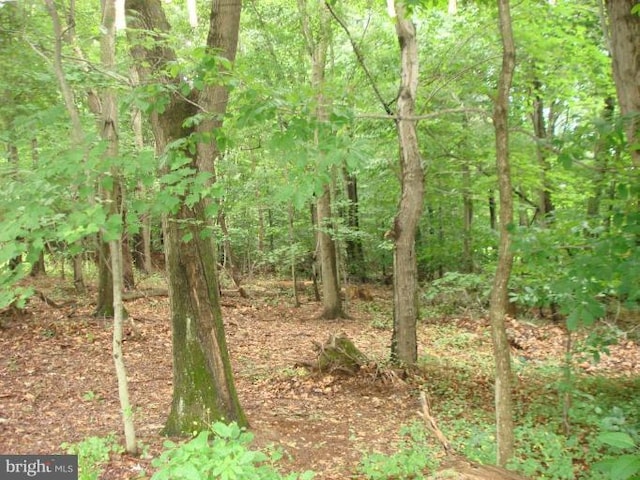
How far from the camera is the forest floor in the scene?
4953 millimetres

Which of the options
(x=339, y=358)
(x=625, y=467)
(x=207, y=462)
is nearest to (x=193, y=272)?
(x=207, y=462)

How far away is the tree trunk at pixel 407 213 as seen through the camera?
738 cm

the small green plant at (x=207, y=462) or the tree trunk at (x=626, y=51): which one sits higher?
the tree trunk at (x=626, y=51)

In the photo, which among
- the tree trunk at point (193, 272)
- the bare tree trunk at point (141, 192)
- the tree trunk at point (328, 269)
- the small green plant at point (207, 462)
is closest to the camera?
the small green plant at point (207, 462)

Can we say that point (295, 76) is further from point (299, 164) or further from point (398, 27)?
point (299, 164)

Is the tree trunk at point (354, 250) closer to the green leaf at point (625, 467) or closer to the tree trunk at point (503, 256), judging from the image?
the tree trunk at point (503, 256)

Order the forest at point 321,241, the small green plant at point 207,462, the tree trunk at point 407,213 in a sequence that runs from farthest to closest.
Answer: the tree trunk at point 407,213, the forest at point 321,241, the small green plant at point 207,462

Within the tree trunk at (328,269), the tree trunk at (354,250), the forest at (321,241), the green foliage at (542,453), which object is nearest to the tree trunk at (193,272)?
the forest at (321,241)

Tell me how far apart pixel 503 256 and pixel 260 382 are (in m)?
4.77

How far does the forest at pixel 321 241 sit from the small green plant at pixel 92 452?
2cm

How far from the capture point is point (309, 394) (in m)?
6.83

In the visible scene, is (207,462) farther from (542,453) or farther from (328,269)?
(328,269)

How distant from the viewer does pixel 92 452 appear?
13.4 ft

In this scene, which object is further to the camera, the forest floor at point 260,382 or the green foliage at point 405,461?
the forest floor at point 260,382
